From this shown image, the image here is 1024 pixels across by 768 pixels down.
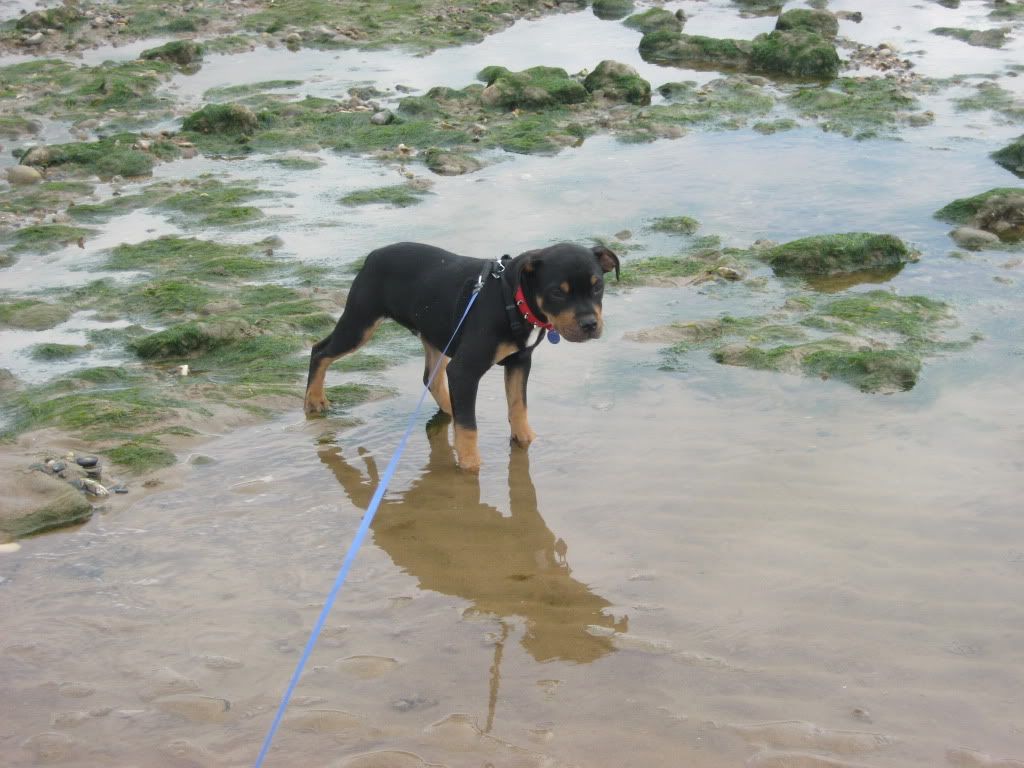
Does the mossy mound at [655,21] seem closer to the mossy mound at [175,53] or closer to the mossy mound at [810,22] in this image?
the mossy mound at [810,22]

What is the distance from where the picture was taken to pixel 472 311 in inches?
261

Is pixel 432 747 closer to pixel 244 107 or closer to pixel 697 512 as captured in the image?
pixel 697 512

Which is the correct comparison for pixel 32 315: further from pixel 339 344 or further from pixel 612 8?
pixel 612 8

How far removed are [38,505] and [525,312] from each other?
2.97m

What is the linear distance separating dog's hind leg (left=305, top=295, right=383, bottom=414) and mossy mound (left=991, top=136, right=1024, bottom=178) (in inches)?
371

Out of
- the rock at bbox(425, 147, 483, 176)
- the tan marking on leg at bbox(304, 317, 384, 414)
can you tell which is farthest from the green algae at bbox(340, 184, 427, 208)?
the tan marking on leg at bbox(304, 317, 384, 414)

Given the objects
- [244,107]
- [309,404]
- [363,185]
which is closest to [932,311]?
[309,404]

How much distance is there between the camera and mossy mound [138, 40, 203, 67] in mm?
19875

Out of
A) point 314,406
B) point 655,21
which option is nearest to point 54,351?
point 314,406

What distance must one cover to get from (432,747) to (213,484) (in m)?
2.93

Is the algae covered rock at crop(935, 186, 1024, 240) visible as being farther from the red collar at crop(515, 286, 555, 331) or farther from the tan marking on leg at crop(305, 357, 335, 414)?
the tan marking on leg at crop(305, 357, 335, 414)

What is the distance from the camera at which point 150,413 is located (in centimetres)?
738

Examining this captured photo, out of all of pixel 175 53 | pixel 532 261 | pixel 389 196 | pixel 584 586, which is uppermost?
pixel 532 261

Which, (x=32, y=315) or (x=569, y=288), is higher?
(x=569, y=288)
